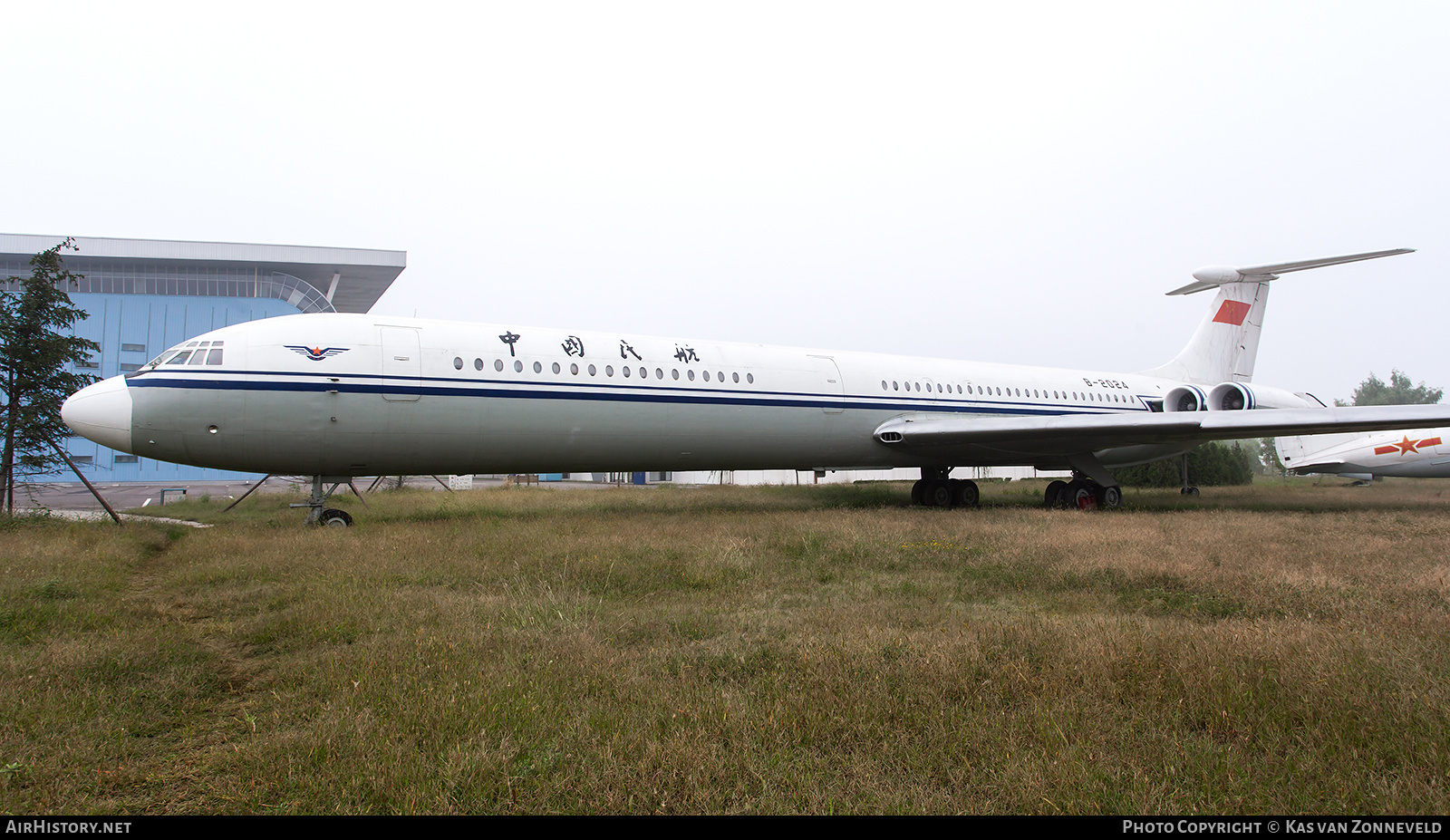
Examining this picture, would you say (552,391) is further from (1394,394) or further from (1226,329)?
(1394,394)

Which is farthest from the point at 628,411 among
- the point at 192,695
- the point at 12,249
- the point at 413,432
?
the point at 12,249

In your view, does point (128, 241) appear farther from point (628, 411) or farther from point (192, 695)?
point (192, 695)

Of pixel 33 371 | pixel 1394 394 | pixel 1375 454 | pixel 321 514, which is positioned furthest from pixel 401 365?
pixel 1394 394

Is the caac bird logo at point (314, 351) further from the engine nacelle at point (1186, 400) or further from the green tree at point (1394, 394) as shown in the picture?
the green tree at point (1394, 394)

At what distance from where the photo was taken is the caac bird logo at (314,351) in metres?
11.1

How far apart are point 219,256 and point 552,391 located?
40.4 m

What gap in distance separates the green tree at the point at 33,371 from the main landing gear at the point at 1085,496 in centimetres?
1975

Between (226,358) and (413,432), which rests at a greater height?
(226,358)

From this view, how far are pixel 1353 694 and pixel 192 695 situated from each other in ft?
19.3

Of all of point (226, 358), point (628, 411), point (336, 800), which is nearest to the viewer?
point (336, 800)

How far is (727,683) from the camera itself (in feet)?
13.3

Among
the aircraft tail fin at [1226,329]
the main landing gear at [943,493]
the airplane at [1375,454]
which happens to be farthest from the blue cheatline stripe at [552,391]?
the airplane at [1375,454]

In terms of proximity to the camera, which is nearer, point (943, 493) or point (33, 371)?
point (33, 371)

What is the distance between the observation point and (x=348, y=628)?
17.2ft
